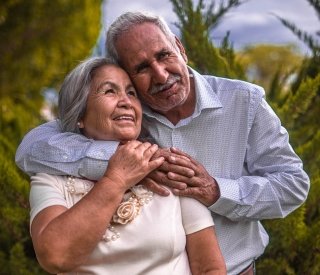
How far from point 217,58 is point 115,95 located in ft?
4.93

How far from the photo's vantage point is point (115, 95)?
7.26 ft

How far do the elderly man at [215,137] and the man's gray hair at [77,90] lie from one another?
7cm

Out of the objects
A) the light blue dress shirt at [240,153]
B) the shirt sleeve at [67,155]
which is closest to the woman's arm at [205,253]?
the light blue dress shirt at [240,153]

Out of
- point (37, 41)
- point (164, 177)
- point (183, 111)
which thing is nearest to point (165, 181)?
point (164, 177)

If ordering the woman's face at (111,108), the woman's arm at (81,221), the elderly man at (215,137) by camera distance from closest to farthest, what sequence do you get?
the woman's arm at (81,221), the woman's face at (111,108), the elderly man at (215,137)

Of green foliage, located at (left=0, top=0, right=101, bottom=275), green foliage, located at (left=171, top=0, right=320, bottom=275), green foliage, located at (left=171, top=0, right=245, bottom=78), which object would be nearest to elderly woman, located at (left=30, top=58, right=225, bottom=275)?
green foliage, located at (left=171, top=0, right=320, bottom=275)

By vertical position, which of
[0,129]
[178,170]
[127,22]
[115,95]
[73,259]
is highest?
[127,22]

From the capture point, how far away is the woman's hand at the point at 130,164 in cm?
203

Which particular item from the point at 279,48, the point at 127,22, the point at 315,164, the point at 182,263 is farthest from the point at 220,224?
the point at 279,48

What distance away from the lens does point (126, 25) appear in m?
2.37

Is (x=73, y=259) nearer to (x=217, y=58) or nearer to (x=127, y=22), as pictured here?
(x=127, y=22)

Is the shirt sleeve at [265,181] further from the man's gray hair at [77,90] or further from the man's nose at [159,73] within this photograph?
the man's gray hair at [77,90]

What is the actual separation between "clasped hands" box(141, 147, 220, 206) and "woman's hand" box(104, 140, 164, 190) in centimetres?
4

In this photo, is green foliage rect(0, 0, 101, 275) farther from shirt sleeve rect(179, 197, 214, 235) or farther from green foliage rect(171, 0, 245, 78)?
shirt sleeve rect(179, 197, 214, 235)
